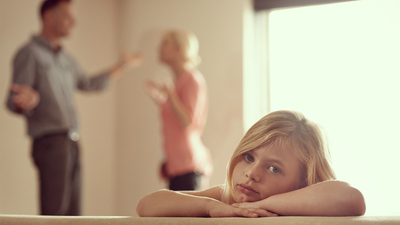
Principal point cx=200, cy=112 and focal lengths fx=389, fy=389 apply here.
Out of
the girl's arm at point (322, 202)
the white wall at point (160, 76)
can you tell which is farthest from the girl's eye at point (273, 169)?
the white wall at point (160, 76)

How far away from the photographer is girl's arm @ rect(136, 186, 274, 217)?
678 mm

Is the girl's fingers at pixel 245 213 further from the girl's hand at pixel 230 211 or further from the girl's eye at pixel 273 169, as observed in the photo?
the girl's eye at pixel 273 169

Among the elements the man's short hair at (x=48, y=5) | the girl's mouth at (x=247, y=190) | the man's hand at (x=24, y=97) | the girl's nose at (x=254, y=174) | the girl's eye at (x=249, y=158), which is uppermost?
the man's short hair at (x=48, y=5)

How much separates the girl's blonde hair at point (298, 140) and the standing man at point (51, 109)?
1268 mm

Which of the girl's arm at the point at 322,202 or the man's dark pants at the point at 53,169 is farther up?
the girl's arm at the point at 322,202

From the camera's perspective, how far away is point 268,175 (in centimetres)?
79

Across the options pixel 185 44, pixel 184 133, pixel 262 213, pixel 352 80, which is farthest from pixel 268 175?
pixel 352 80

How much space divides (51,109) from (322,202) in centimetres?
156

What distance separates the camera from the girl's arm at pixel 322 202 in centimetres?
64

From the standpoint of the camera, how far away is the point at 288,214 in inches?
26.4

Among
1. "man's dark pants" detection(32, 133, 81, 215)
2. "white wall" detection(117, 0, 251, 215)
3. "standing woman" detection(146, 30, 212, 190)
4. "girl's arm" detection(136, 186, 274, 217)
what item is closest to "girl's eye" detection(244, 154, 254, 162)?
"girl's arm" detection(136, 186, 274, 217)

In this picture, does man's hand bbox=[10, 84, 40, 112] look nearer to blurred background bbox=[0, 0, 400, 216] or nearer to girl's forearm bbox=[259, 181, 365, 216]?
blurred background bbox=[0, 0, 400, 216]

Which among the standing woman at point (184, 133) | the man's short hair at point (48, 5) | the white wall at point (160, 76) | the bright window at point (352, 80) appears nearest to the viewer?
the standing woman at point (184, 133)

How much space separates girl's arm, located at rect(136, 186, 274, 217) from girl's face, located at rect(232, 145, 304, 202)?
0.09 m
